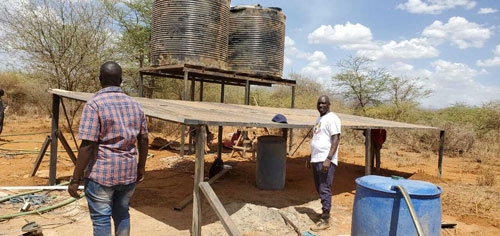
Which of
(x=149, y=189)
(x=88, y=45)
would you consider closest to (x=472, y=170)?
(x=149, y=189)

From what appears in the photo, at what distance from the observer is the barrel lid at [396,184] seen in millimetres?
3412

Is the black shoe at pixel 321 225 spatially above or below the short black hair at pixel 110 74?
below

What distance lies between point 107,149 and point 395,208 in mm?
2772

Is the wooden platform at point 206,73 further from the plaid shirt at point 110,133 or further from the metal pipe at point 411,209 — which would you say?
the metal pipe at point 411,209

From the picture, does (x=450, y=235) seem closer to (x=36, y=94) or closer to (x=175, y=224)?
(x=175, y=224)

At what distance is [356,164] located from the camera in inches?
475

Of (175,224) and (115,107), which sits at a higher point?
(115,107)

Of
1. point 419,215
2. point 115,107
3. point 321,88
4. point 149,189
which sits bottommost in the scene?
point 149,189

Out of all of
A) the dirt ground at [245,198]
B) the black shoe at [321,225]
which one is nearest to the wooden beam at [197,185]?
the dirt ground at [245,198]

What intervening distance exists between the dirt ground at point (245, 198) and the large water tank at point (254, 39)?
3.29 meters

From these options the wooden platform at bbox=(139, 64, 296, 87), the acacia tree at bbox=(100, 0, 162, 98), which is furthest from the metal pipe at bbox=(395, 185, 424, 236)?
the acacia tree at bbox=(100, 0, 162, 98)

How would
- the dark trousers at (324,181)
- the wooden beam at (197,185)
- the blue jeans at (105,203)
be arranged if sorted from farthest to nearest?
1. the dark trousers at (324,181)
2. the wooden beam at (197,185)
3. the blue jeans at (105,203)

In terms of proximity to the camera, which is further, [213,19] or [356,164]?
[356,164]

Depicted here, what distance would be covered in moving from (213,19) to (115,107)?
7794 mm
